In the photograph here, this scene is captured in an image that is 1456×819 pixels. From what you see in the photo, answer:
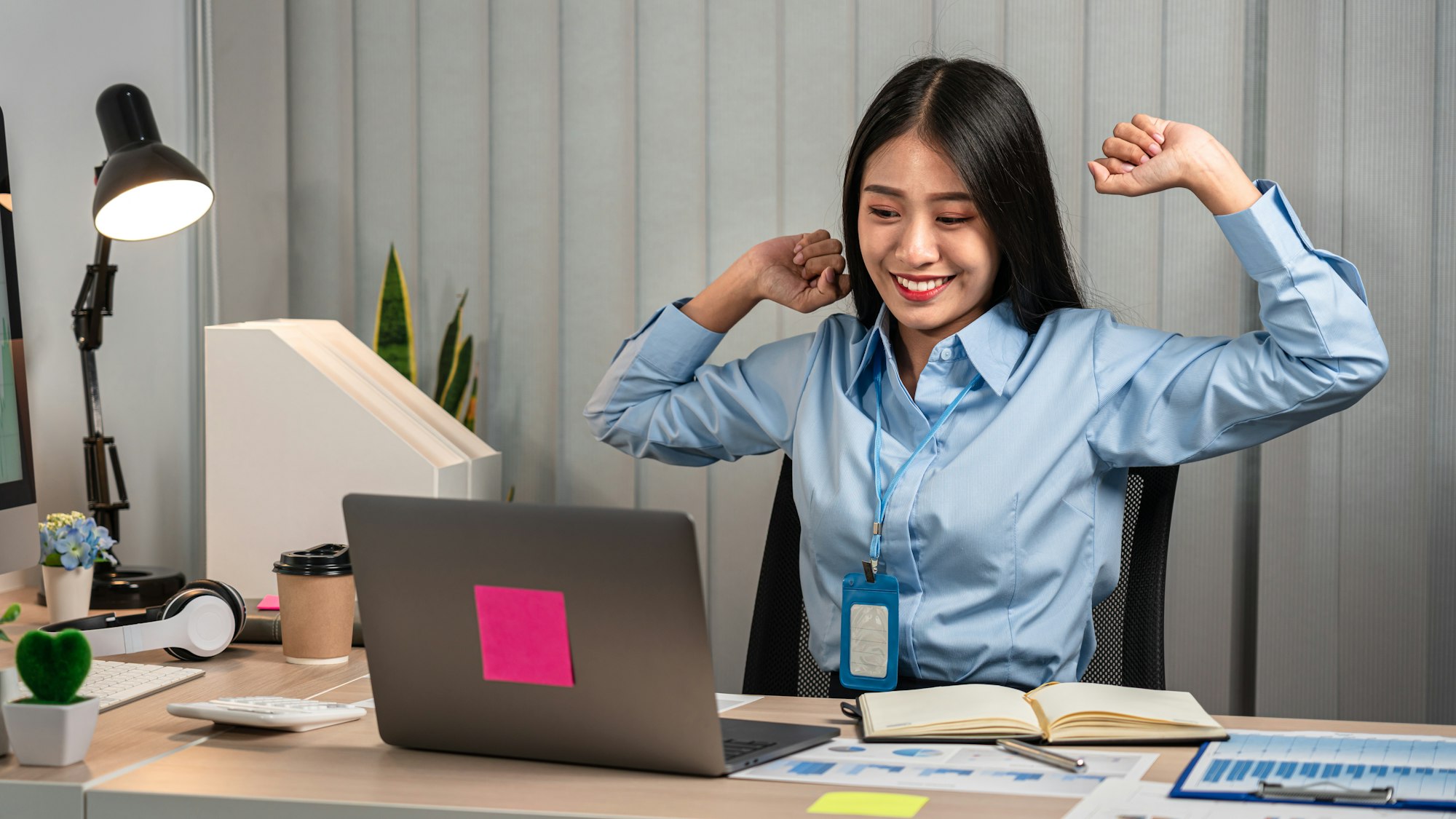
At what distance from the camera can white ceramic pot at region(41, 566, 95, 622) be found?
1.73m

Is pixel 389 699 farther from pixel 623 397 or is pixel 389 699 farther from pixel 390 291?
pixel 390 291

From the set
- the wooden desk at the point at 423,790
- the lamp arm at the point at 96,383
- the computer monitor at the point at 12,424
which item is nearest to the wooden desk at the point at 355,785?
the wooden desk at the point at 423,790

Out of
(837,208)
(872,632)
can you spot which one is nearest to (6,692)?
(872,632)

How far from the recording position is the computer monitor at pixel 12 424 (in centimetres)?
160

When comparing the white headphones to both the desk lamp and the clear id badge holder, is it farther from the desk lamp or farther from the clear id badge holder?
the clear id badge holder

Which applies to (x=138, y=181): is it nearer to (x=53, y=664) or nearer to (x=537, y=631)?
(x=53, y=664)

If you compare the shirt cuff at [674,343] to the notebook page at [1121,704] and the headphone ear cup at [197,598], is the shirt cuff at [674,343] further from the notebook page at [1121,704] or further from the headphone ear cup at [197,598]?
the notebook page at [1121,704]

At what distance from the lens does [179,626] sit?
5.10 ft

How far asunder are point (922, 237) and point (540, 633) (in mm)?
762

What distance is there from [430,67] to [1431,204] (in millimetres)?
1790

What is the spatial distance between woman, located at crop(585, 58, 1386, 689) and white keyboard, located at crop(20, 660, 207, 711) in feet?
2.51

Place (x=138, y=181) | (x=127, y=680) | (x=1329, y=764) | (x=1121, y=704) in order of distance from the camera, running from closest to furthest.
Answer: (x=1329, y=764) → (x=1121, y=704) → (x=127, y=680) → (x=138, y=181)

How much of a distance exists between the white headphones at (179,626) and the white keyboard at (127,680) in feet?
0.09

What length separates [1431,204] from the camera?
81.1 inches
